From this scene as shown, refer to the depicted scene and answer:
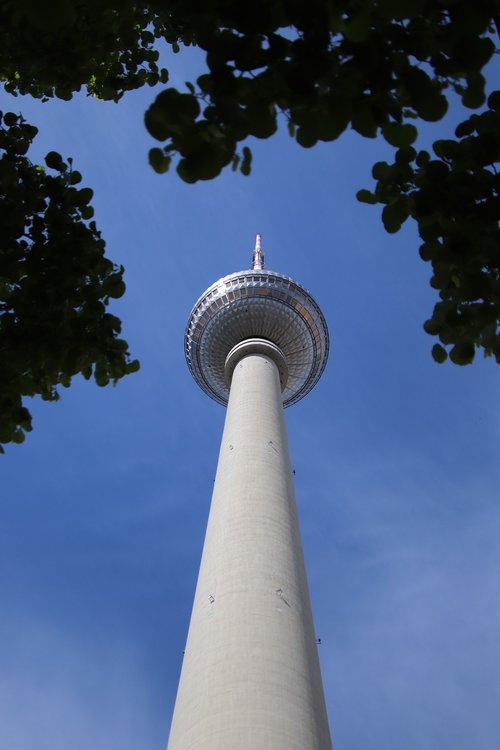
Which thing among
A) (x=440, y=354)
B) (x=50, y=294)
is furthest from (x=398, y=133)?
(x=50, y=294)

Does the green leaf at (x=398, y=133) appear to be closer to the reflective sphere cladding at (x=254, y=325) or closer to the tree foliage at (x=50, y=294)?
the tree foliage at (x=50, y=294)

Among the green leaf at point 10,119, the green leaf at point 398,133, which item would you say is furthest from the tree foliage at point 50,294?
the green leaf at point 398,133

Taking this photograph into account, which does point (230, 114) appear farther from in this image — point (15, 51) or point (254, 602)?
point (254, 602)

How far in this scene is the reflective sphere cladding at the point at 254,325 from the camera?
3841 centimetres

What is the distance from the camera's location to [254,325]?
38125mm

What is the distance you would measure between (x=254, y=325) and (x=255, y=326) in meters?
0.08

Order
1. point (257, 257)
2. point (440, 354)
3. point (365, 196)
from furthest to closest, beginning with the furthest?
point (257, 257) → point (365, 196) → point (440, 354)

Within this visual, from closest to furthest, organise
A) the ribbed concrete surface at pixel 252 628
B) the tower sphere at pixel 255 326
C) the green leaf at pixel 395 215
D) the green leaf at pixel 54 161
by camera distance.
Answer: the green leaf at pixel 395 215 → the green leaf at pixel 54 161 → the ribbed concrete surface at pixel 252 628 → the tower sphere at pixel 255 326

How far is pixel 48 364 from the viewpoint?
6.75 metres

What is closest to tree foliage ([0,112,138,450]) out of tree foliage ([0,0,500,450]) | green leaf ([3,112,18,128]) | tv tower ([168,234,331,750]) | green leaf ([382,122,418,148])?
green leaf ([3,112,18,128])

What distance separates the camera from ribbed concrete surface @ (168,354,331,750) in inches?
580

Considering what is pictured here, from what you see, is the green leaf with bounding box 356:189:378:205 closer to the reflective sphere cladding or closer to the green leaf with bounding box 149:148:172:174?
the green leaf with bounding box 149:148:172:174

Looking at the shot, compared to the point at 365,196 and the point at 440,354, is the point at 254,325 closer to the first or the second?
the point at 365,196

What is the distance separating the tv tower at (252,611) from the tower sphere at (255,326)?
4.17 metres
